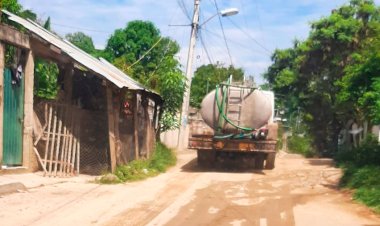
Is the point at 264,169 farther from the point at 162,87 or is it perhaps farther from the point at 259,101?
the point at 162,87

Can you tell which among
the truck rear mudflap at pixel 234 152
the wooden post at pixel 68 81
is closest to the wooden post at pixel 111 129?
the wooden post at pixel 68 81

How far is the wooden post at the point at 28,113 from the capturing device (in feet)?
38.8

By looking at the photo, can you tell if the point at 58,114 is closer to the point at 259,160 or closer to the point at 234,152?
the point at 234,152

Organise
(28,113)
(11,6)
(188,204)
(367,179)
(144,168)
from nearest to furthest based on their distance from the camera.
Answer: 1. (188,204)
2. (367,179)
3. (28,113)
4. (144,168)
5. (11,6)

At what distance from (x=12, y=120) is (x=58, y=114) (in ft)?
4.73

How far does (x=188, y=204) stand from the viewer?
9.37m

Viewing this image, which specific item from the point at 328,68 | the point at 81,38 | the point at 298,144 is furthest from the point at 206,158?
the point at 81,38

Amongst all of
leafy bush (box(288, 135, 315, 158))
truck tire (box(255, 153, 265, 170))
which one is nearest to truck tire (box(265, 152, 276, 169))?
truck tire (box(255, 153, 265, 170))

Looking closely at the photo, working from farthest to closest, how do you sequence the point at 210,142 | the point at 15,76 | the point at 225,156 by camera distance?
the point at 225,156 → the point at 210,142 → the point at 15,76

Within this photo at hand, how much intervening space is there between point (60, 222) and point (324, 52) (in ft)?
65.7

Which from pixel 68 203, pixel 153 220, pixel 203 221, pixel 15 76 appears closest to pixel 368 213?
pixel 203 221

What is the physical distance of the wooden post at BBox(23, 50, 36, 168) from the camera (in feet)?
38.8

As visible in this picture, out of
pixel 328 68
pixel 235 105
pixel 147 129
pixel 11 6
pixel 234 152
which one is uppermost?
pixel 11 6

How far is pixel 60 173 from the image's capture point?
1246 cm
